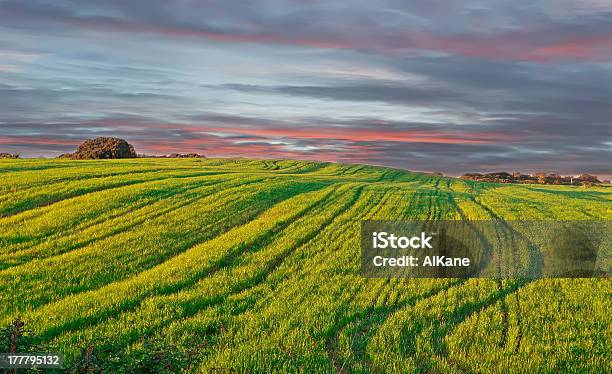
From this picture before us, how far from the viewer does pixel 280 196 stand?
106 feet

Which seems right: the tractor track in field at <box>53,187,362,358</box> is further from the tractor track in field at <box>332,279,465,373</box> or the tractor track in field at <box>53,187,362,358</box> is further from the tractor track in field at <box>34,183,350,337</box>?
the tractor track in field at <box>332,279,465,373</box>

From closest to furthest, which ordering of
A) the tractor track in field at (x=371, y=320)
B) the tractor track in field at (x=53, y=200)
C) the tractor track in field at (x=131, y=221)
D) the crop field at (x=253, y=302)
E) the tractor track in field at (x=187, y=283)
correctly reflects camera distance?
the crop field at (x=253, y=302) → the tractor track in field at (x=371, y=320) → the tractor track in field at (x=187, y=283) → the tractor track in field at (x=131, y=221) → the tractor track in field at (x=53, y=200)

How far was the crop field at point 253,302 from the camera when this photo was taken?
948cm

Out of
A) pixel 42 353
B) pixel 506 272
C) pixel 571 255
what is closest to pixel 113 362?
pixel 42 353

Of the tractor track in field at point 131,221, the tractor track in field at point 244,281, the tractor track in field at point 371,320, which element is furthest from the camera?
the tractor track in field at point 131,221

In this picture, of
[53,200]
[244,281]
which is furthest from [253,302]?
[53,200]

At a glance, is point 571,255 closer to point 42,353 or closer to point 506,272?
point 506,272

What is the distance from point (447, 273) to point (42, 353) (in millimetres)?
11820

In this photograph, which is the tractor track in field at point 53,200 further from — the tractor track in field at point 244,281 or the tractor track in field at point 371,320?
the tractor track in field at point 371,320

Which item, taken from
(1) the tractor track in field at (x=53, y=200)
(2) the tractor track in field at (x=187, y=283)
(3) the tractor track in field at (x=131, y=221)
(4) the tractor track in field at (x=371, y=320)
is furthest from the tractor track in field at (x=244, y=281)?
(1) the tractor track in field at (x=53, y=200)

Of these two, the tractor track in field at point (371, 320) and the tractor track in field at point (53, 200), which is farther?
the tractor track in field at point (53, 200)

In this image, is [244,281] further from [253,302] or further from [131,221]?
[131,221]

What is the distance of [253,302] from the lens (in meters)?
12.8

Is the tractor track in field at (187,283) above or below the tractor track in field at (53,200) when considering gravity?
below
